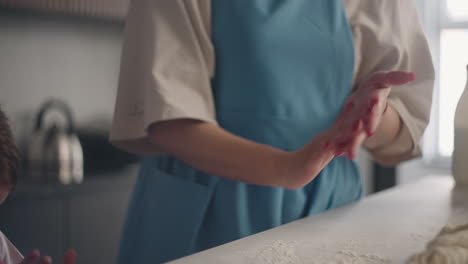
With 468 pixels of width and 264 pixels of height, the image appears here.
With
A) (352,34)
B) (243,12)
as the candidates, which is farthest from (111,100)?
(352,34)

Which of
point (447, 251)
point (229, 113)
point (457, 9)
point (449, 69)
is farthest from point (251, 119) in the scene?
point (457, 9)

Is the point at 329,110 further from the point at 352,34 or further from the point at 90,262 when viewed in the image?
the point at 90,262

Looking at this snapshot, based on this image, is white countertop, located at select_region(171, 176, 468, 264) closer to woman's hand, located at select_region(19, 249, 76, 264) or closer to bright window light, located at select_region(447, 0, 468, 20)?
woman's hand, located at select_region(19, 249, 76, 264)

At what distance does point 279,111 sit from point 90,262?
0.28m

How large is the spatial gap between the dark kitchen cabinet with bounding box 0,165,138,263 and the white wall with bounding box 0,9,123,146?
6cm

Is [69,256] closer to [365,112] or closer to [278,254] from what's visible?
[278,254]

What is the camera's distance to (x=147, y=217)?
66 centimetres

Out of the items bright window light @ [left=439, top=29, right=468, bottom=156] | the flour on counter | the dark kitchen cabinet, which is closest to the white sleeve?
the dark kitchen cabinet

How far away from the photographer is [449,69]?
1.51m

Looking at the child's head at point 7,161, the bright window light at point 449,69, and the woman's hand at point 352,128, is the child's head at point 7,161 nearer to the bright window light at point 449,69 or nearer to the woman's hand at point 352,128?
the woman's hand at point 352,128

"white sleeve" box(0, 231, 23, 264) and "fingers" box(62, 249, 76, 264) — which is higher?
"fingers" box(62, 249, 76, 264)

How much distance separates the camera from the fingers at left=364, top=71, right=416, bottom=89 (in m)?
0.49

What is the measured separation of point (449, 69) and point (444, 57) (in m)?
0.05

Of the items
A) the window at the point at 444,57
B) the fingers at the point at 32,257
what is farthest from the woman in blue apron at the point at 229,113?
the window at the point at 444,57
